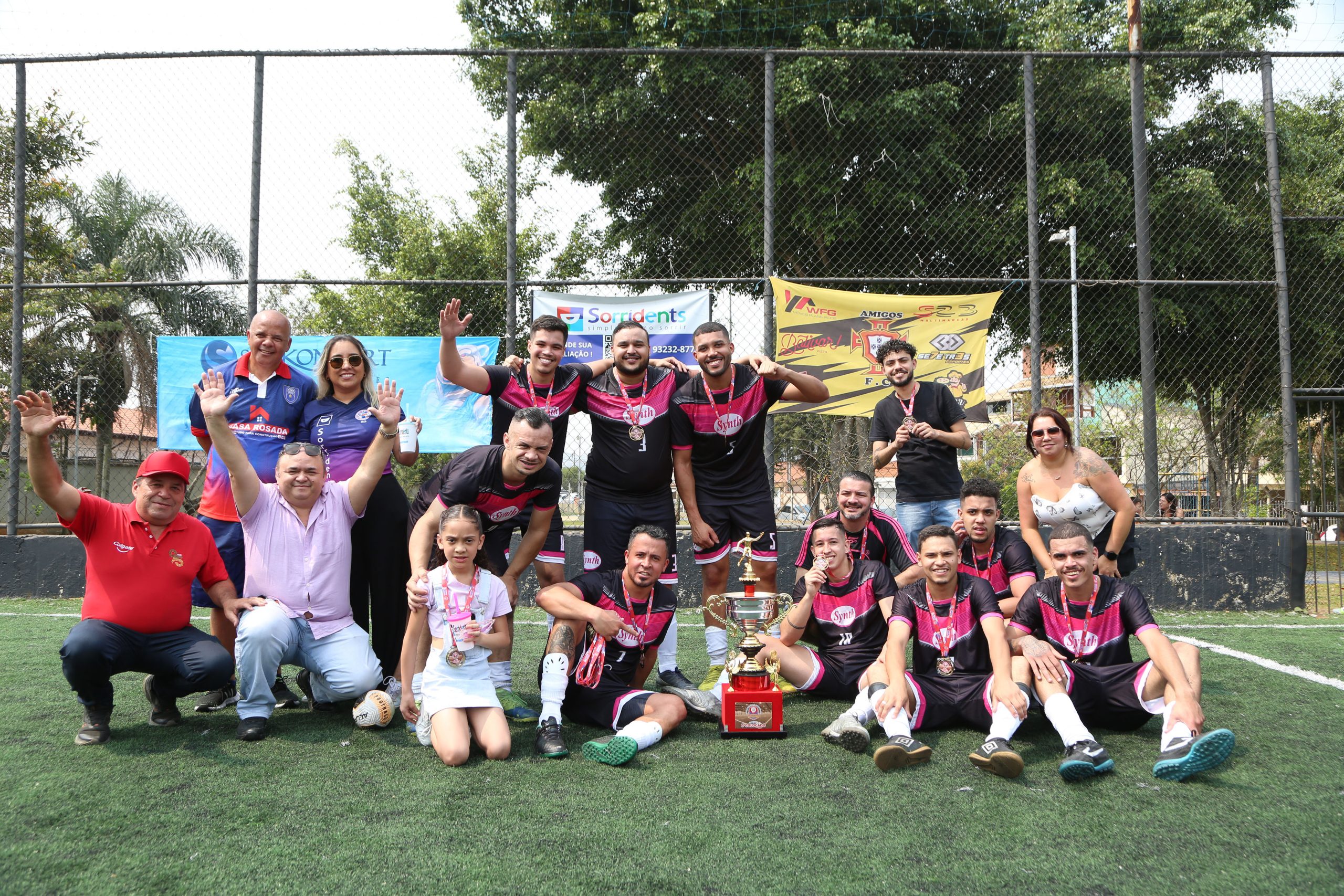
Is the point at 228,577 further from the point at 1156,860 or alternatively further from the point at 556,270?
the point at 556,270

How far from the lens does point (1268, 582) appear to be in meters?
7.70

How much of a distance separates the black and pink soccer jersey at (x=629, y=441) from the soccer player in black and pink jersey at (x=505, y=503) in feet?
1.68

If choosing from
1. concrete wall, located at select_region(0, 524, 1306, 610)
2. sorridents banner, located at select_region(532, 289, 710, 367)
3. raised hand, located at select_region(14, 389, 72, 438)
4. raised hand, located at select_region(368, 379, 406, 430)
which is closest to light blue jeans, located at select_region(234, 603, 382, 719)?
raised hand, located at select_region(368, 379, 406, 430)

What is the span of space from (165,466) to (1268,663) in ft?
20.0

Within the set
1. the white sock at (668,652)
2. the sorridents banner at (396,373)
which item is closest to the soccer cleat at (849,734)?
the white sock at (668,652)

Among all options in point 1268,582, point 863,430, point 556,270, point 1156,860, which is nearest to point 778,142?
point 863,430

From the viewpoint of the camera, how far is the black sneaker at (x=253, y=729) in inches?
150

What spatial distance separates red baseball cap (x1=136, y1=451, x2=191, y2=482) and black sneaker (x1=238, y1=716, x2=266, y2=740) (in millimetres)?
1090

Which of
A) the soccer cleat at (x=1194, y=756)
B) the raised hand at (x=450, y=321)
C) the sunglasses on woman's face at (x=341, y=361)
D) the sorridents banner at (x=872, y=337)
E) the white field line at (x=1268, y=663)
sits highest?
the sorridents banner at (x=872, y=337)

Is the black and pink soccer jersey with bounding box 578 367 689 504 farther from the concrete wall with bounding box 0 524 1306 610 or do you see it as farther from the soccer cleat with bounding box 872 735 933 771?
the concrete wall with bounding box 0 524 1306 610

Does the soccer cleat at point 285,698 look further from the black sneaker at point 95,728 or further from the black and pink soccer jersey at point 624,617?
the black and pink soccer jersey at point 624,617

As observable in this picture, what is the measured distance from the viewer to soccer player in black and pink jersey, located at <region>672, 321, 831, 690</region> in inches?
194

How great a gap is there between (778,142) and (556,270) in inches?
228

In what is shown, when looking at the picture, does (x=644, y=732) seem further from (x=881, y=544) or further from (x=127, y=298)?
(x=127, y=298)
